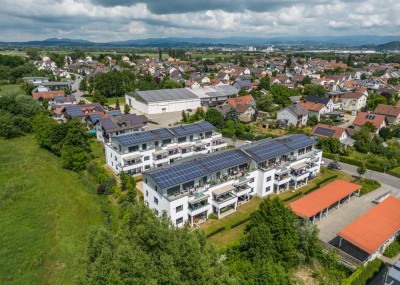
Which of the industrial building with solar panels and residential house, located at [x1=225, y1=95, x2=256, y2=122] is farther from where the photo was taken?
the industrial building with solar panels

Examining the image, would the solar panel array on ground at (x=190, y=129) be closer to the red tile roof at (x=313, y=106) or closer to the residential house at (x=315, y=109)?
the residential house at (x=315, y=109)

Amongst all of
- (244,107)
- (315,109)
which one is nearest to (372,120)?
(315,109)

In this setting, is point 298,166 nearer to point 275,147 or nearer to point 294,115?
point 275,147

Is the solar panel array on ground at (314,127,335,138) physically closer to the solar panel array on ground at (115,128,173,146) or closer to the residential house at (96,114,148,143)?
the solar panel array on ground at (115,128,173,146)

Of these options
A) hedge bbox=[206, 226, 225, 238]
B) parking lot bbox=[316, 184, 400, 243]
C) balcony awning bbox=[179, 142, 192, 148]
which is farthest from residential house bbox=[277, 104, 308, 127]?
hedge bbox=[206, 226, 225, 238]

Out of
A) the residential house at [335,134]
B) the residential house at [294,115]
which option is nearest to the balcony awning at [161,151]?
the residential house at [335,134]

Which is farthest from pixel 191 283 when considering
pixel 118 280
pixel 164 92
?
pixel 164 92
